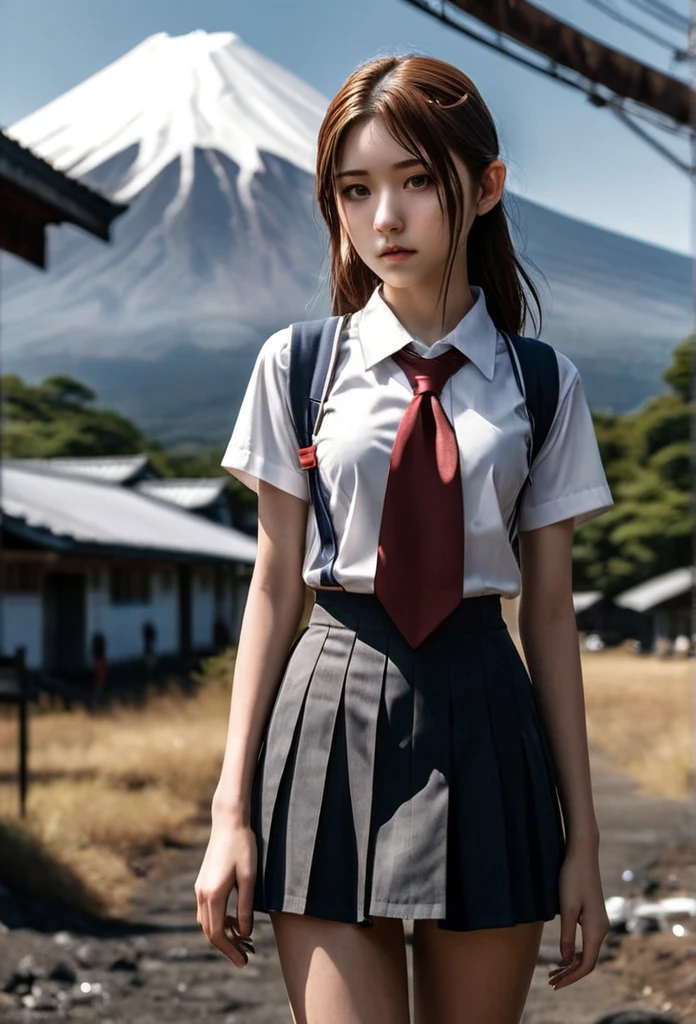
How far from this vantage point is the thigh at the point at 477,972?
3.21 feet

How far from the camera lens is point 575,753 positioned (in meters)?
1.03

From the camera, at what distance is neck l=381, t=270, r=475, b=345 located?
1064 mm

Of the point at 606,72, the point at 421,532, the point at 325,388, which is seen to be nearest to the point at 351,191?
the point at 325,388

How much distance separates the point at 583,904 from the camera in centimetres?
100

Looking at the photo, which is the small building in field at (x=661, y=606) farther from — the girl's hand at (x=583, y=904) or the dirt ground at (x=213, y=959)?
the girl's hand at (x=583, y=904)

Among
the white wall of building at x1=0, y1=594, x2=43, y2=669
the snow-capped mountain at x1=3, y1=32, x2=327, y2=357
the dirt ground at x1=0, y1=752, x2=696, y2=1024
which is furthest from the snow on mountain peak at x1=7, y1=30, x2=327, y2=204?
the dirt ground at x1=0, y1=752, x2=696, y2=1024

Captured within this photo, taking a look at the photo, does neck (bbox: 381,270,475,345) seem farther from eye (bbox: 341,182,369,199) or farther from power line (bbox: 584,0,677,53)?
power line (bbox: 584,0,677,53)

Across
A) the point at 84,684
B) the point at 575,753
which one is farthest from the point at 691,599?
the point at 575,753

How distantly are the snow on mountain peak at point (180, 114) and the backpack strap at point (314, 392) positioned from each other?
2.33 m

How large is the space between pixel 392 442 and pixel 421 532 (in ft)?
0.26

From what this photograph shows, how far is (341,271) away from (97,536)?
2.37 meters

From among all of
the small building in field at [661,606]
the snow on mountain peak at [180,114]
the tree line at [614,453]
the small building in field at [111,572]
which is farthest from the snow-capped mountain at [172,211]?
the small building in field at [661,606]

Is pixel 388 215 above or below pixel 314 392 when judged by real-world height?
above

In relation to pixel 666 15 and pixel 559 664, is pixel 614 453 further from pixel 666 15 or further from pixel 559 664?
pixel 559 664
